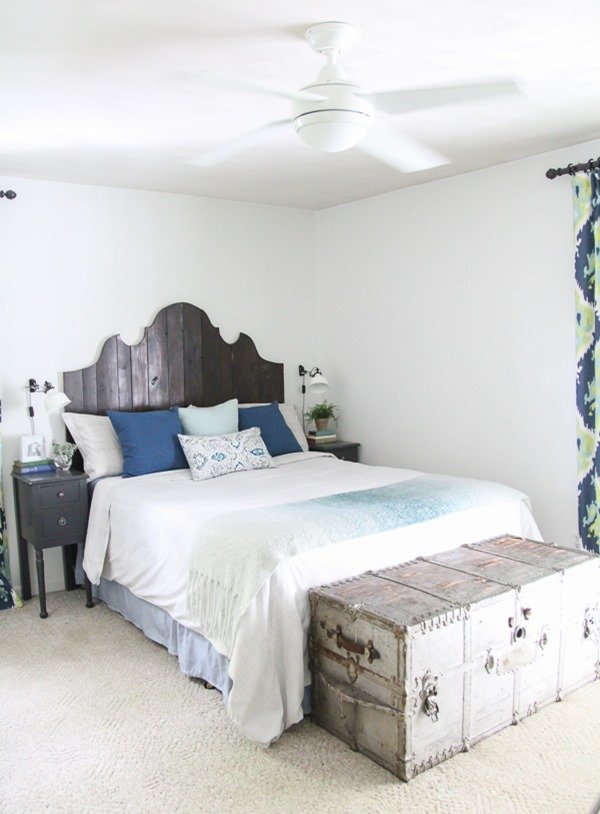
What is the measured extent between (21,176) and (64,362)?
108cm

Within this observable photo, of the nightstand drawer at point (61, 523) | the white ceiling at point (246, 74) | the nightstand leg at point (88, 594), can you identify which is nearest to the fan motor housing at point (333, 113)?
the white ceiling at point (246, 74)

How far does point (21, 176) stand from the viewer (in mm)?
4145

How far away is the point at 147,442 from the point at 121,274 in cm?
113

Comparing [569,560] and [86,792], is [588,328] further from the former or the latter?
[86,792]

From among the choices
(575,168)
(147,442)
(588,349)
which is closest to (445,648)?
(588,349)

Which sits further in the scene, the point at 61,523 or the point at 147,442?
the point at 147,442

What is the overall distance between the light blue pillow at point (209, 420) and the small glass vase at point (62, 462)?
2.27 ft

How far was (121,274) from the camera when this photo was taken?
4.54 m

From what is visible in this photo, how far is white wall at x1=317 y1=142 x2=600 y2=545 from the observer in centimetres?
398

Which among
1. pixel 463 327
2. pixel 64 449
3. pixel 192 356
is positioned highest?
pixel 463 327

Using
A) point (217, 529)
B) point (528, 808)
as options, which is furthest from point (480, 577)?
point (217, 529)

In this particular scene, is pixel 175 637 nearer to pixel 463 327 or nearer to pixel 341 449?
pixel 341 449

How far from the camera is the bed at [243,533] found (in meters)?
2.65

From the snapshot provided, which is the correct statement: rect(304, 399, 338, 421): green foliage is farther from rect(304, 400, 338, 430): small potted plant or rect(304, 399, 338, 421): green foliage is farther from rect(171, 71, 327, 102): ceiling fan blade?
rect(171, 71, 327, 102): ceiling fan blade
